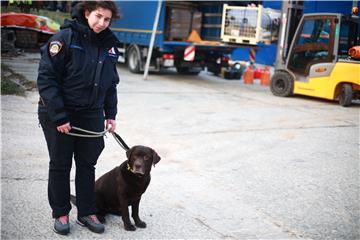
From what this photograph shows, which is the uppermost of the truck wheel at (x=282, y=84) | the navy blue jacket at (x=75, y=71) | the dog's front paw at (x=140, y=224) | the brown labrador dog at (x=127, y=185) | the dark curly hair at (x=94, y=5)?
the dark curly hair at (x=94, y=5)

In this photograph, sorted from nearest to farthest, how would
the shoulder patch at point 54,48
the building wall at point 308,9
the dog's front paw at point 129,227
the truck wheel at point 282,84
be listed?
the shoulder patch at point 54,48, the dog's front paw at point 129,227, the truck wheel at point 282,84, the building wall at point 308,9

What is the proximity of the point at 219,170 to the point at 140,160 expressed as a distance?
2.36 metres

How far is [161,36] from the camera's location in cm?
1436

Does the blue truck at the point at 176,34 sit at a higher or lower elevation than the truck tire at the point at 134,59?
higher

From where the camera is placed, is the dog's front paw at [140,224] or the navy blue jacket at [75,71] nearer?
the navy blue jacket at [75,71]

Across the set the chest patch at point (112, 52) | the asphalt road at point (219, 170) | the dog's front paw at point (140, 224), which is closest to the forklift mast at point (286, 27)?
the asphalt road at point (219, 170)

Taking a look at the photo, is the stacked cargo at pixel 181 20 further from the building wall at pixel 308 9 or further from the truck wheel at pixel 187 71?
the building wall at pixel 308 9

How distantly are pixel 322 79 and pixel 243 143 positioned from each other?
511cm

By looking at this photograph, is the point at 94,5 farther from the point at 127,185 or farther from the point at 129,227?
the point at 129,227

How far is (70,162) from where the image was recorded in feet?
11.7

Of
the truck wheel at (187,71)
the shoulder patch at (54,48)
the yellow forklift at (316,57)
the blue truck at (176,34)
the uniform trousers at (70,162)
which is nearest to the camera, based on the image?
the shoulder patch at (54,48)

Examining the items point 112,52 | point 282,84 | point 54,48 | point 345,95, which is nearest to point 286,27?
point 282,84

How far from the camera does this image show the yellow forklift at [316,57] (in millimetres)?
10844

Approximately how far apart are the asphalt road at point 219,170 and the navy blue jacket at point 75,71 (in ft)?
3.32
